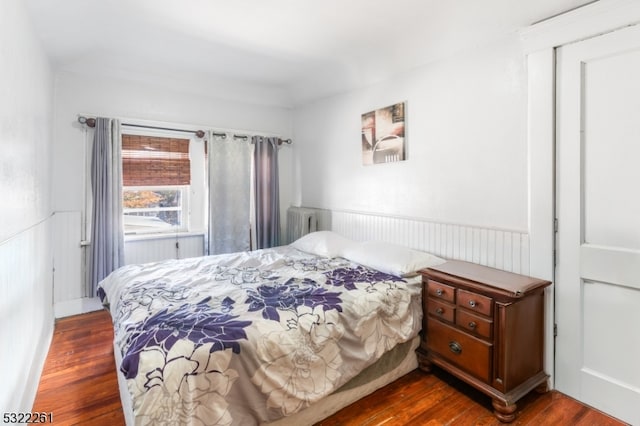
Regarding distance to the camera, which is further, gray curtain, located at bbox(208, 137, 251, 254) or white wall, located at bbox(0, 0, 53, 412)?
gray curtain, located at bbox(208, 137, 251, 254)

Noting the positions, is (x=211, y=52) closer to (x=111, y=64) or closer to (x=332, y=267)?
(x=111, y=64)

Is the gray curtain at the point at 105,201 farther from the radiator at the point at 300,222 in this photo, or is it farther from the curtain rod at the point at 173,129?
the radiator at the point at 300,222

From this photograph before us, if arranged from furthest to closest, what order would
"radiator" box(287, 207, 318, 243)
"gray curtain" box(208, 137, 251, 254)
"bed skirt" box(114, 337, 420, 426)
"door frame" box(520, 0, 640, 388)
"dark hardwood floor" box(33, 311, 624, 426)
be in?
"radiator" box(287, 207, 318, 243) < "gray curtain" box(208, 137, 251, 254) < "door frame" box(520, 0, 640, 388) < "dark hardwood floor" box(33, 311, 624, 426) < "bed skirt" box(114, 337, 420, 426)

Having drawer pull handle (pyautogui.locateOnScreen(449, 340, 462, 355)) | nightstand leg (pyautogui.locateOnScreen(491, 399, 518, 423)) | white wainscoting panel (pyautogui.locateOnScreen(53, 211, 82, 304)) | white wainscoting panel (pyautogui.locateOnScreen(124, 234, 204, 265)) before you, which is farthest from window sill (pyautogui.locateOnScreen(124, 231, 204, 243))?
nightstand leg (pyautogui.locateOnScreen(491, 399, 518, 423))

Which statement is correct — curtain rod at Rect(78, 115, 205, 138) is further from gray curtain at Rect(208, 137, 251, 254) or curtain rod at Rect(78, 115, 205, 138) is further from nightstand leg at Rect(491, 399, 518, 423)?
nightstand leg at Rect(491, 399, 518, 423)

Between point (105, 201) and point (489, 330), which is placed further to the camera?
point (105, 201)

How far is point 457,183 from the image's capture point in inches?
99.5

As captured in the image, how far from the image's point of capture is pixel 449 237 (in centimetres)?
256

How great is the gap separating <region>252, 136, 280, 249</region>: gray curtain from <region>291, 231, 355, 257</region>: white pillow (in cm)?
89

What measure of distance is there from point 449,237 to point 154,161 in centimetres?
311

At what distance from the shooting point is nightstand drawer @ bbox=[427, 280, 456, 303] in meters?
2.03

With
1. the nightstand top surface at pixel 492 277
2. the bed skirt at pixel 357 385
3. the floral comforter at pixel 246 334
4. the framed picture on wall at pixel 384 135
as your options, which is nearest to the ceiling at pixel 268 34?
the framed picture on wall at pixel 384 135

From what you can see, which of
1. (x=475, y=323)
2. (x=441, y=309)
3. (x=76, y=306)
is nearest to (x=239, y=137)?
(x=76, y=306)

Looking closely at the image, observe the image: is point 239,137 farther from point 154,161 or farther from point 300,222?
point 300,222
